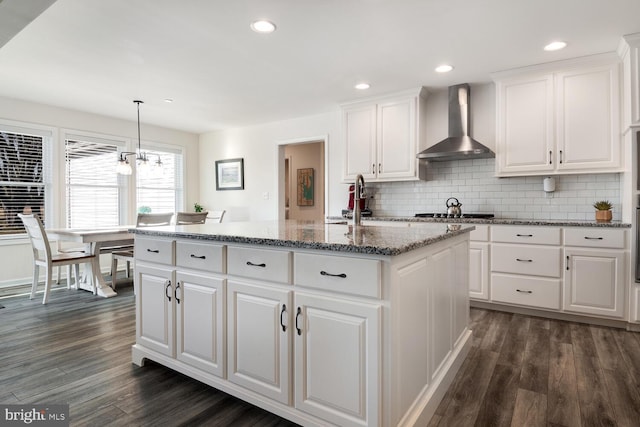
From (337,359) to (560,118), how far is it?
10.5 ft

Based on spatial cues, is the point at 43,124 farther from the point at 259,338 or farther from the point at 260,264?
the point at 259,338

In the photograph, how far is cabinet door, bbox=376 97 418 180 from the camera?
411cm

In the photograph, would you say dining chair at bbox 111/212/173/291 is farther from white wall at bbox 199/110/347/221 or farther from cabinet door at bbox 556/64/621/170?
cabinet door at bbox 556/64/621/170

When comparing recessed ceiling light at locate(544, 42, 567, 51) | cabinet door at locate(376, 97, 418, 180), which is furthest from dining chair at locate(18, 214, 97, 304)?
recessed ceiling light at locate(544, 42, 567, 51)

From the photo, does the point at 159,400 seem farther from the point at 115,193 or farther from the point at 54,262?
the point at 115,193

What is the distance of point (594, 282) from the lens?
3.04m

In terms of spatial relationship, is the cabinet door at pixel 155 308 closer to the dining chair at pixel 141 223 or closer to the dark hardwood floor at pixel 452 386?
the dark hardwood floor at pixel 452 386

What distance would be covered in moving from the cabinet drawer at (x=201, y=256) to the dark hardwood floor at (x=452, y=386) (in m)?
0.68

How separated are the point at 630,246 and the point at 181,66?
4119mm

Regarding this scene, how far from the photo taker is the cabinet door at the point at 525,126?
11.2 feet

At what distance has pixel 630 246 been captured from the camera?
9.51ft

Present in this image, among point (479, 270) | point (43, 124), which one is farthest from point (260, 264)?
point (43, 124)

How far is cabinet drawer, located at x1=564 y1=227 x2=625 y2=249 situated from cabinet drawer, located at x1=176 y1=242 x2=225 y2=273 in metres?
2.93

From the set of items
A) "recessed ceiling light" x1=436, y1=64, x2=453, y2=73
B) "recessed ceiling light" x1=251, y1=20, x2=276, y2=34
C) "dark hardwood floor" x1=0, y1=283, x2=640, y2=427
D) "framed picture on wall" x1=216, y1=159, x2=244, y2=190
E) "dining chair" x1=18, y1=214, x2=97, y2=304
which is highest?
"recessed ceiling light" x1=436, y1=64, x2=453, y2=73
